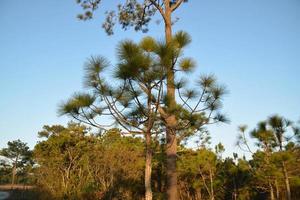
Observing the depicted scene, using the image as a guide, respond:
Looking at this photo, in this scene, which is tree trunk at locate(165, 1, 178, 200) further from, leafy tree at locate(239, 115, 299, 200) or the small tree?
the small tree

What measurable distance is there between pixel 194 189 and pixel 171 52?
7.59 m

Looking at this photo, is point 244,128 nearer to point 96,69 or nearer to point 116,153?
point 96,69

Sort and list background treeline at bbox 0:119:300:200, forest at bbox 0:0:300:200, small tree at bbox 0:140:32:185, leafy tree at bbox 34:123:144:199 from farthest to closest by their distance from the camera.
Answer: small tree at bbox 0:140:32:185, leafy tree at bbox 34:123:144:199, background treeline at bbox 0:119:300:200, forest at bbox 0:0:300:200

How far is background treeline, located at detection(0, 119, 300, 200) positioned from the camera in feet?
30.1

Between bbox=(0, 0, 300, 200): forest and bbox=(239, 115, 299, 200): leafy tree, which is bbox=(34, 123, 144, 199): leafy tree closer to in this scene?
Answer: bbox=(0, 0, 300, 200): forest

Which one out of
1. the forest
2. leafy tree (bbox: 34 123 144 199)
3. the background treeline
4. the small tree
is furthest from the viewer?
the small tree

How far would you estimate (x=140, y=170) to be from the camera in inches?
420

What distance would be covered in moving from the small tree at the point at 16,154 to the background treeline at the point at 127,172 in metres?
23.5

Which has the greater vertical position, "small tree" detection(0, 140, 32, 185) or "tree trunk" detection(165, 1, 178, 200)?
"small tree" detection(0, 140, 32, 185)

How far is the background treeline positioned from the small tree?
23.5m

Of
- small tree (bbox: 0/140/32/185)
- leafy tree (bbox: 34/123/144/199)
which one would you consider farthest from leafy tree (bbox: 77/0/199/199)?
small tree (bbox: 0/140/32/185)

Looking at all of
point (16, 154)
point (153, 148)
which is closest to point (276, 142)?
point (153, 148)

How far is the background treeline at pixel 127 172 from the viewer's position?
916cm

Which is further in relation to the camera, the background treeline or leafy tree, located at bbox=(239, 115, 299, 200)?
the background treeline
